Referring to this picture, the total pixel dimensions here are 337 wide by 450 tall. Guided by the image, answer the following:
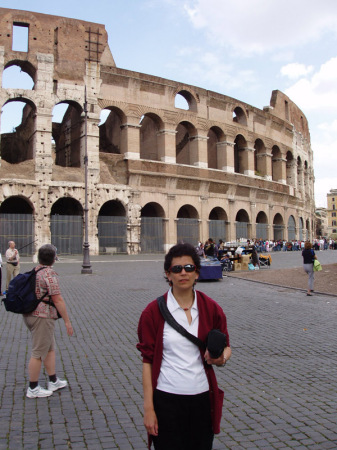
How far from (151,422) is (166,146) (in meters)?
29.6

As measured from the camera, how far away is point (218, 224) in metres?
34.6

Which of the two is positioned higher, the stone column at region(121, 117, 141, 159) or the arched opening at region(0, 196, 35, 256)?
the stone column at region(121, 117, 141, 159)

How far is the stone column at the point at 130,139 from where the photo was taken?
96.6 feet

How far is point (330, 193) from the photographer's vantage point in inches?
4594

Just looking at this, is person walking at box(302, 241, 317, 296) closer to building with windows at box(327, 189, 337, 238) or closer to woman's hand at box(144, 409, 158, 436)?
woman's hand at box(144, 409, 158, 436)

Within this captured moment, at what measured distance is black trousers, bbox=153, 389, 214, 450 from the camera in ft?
7.59

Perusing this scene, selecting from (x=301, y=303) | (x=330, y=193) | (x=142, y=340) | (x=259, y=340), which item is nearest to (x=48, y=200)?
(x=301, y=303)

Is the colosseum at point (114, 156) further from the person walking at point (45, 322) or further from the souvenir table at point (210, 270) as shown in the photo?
the person walking at point (45, 322)

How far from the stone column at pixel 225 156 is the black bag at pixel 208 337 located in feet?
108

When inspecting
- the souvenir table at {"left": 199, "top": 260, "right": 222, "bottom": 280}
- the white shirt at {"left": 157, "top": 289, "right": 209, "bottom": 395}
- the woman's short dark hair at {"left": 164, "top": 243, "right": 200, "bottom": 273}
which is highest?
the woman's short dark hair at {"left": 164, "top": 243, "right": 200, "bottom": 273}

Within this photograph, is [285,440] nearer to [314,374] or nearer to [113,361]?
[314,374]

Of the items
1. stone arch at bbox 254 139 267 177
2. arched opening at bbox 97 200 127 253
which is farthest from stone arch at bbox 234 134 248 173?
arched opening at bbox 97 200 127 253

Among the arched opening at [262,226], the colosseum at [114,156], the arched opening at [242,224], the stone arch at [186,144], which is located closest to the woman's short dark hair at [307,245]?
the colosseum at [114,156]

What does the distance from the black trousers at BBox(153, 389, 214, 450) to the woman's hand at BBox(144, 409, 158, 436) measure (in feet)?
0.08
